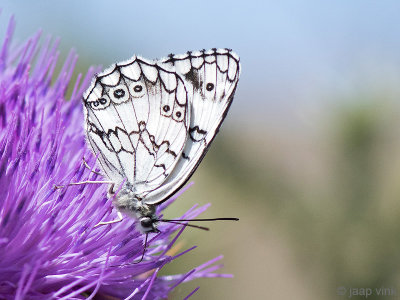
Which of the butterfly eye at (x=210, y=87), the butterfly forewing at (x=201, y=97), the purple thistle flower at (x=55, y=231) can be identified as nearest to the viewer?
the purple thistle flower at (x=55, y=231)

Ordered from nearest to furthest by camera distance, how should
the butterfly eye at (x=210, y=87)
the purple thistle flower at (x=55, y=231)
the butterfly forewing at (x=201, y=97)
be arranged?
the purple thistle flower at (x=55, y=231) → the butterfly forewing at (x=201, y=97) → the butterfly eye at (x=210, y=87)

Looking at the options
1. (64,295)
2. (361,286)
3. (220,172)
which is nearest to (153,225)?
(64,295)

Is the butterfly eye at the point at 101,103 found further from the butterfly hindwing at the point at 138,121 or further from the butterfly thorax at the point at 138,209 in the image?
the butterfly thorax at the point at 138,209

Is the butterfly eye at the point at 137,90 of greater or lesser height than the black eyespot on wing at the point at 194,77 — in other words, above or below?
below

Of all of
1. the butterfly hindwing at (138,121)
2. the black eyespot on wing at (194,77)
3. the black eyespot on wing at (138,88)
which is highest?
the black eyespot on wing at (194,77)

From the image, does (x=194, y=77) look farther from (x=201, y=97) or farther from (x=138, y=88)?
(x=138, y=88)

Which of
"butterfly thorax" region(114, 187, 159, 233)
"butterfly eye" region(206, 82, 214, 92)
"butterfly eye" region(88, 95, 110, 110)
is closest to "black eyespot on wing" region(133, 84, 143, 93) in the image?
"butterfly eye" region(88, 95, 110, 110)

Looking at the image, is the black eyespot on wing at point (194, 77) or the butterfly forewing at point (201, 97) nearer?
the butterfly forewing at point (201, 97)

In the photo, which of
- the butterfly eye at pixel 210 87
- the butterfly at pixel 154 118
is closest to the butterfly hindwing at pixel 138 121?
the butterfly at pixel 154 118
